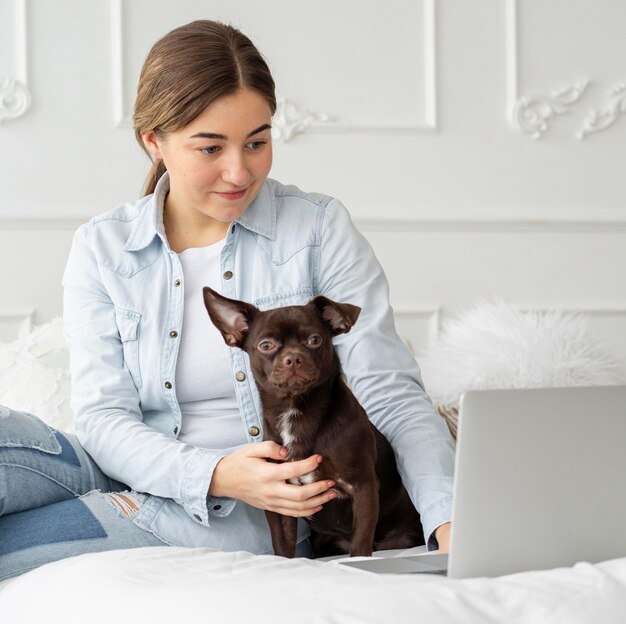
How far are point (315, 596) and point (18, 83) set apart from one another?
8.53 feet

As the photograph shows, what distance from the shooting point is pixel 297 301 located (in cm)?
182

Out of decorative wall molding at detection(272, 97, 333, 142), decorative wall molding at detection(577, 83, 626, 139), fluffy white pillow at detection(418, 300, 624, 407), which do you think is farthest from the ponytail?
decorative wall molding at detection(577, 83, 626, 139)

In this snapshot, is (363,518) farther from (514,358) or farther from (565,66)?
(565,66)

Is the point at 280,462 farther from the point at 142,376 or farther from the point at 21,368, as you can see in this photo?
the point at 21,368

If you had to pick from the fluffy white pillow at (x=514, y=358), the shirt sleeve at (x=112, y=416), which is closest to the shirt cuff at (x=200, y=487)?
the shirt sleeve at (x=112, y=416)

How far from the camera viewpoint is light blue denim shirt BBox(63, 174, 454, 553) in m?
1.66

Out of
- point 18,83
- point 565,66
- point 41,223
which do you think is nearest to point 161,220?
point 41,223

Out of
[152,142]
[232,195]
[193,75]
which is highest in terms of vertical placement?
[193,75]

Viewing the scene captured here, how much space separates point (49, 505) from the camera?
165 centimetres

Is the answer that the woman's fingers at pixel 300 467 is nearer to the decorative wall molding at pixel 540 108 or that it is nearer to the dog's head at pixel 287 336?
the dog's head at pixel 287 336

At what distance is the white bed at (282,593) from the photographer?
3.26 ft

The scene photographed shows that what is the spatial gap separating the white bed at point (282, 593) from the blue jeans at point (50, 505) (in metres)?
0.19

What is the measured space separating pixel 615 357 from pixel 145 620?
1.77m

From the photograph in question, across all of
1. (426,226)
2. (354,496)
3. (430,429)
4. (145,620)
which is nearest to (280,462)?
(354,496)
